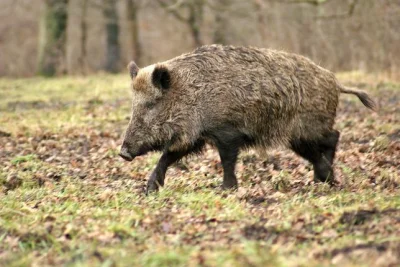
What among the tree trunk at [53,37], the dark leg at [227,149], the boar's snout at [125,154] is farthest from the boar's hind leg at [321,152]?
the tree trunk at [53,37]

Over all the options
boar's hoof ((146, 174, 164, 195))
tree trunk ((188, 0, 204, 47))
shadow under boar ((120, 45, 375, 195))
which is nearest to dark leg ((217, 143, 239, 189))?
shadow under boar ((120, 45, 375, 195))

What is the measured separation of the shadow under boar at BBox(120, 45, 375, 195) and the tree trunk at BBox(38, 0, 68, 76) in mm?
20161

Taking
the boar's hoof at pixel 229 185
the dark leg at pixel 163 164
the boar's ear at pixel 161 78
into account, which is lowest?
the boar's hoof at pixel 229 185

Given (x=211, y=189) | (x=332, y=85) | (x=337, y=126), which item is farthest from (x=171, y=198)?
(x=337, y=126)

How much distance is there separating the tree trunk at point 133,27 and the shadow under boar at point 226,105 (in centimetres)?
2165

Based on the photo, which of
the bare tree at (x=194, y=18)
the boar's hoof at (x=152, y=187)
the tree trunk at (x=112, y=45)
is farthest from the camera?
the tree trunk at (x=112, y=45)

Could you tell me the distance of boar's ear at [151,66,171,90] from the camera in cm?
732

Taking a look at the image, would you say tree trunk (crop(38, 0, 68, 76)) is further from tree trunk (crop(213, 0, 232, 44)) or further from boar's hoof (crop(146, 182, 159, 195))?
boar's hoof (crop(146, 182, 159, 195))

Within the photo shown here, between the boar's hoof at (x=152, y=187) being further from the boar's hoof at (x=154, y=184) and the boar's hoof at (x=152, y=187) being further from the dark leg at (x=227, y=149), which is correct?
the dark leg at (x=227, y=149)

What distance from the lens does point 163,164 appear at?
294 inches

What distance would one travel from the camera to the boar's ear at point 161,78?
7.32m

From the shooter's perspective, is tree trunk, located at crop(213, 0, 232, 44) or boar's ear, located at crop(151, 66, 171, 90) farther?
tree trunk, located at crop(213, 0, 232, 44)

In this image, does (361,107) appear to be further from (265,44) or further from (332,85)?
(265,44)

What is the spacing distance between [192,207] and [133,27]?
78.6ft
